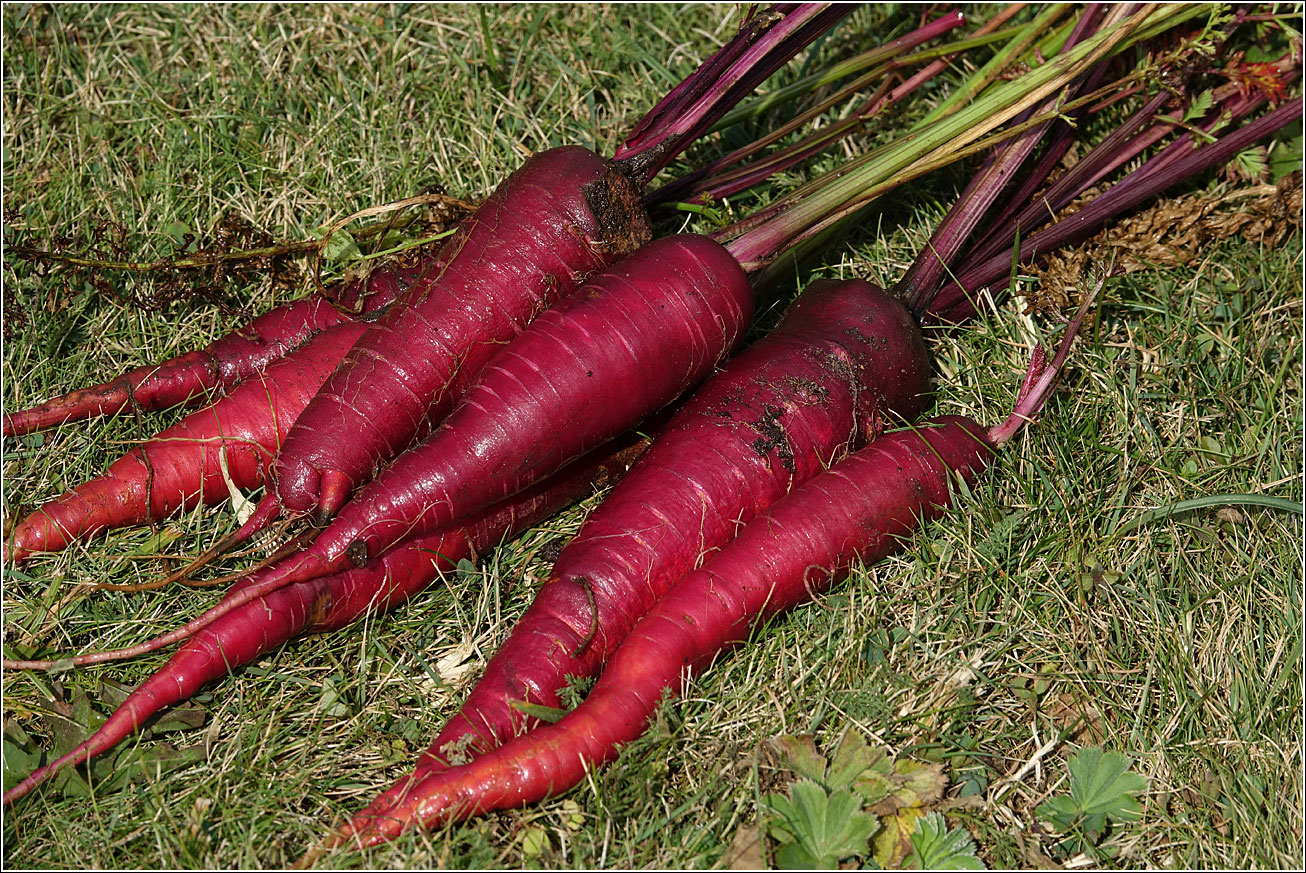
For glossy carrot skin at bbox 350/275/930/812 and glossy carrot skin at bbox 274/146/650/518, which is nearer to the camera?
glossy carrot skin at bbox 350/275/930/812

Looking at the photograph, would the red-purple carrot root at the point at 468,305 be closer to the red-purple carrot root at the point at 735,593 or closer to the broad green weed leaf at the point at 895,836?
the red-purple carrot root at the point at 735,593

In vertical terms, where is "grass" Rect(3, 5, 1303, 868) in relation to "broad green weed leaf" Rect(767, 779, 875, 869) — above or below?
above

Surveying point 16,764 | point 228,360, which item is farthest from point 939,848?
point 228,360

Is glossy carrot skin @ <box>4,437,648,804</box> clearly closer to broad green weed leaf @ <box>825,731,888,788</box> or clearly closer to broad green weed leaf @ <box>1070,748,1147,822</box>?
broad green weed leaf @ <box>825,731,888,788</box>

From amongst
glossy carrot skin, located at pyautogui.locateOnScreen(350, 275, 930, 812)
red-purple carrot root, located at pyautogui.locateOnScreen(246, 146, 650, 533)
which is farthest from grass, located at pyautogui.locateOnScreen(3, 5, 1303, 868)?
red-purple carrot root, located at pyautogui.locateOnScreen(246, 146, 650, 533)

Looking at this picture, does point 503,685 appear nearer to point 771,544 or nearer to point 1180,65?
point 771,544

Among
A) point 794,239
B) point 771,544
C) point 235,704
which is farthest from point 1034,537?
point 235,704

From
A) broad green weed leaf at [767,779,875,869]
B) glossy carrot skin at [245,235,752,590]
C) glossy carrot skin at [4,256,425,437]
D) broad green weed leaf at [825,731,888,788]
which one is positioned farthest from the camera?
glossy carrot skin at [4,256,425,437]
